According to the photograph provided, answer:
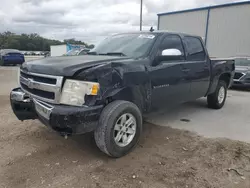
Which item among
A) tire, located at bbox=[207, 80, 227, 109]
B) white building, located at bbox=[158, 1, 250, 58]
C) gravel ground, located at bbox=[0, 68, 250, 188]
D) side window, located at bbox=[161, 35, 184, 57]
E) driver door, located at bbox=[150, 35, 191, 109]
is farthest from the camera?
white building, located at bbox=[158, 1, 250, 58]

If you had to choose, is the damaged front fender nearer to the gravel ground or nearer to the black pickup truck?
the black pickup truck

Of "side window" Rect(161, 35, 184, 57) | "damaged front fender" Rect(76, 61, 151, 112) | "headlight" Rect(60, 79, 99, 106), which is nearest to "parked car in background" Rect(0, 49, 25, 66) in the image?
"side window" Rect(161, 35, 184, 57)

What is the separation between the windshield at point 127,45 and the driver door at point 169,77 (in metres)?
0.26

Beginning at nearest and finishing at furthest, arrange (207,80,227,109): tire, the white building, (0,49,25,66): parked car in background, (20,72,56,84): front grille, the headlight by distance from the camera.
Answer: the headlight, (20,72,56,84): front grille, (207,80,227,109): tire, the white building, (0,49,25,66): parked car in background

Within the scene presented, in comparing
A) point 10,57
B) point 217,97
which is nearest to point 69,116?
point 217,97

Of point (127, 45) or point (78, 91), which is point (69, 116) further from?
point (127, 45)

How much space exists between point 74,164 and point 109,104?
36.9 inches

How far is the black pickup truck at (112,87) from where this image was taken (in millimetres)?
2842

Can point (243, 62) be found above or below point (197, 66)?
below

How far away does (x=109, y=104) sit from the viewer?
3.12 metres

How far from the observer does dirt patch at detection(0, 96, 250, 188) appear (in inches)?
107

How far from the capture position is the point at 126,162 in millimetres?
3166

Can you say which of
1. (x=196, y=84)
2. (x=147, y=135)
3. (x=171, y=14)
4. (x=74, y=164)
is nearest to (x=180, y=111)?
(x=196, y=84)

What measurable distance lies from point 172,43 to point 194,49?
35.2 inches
